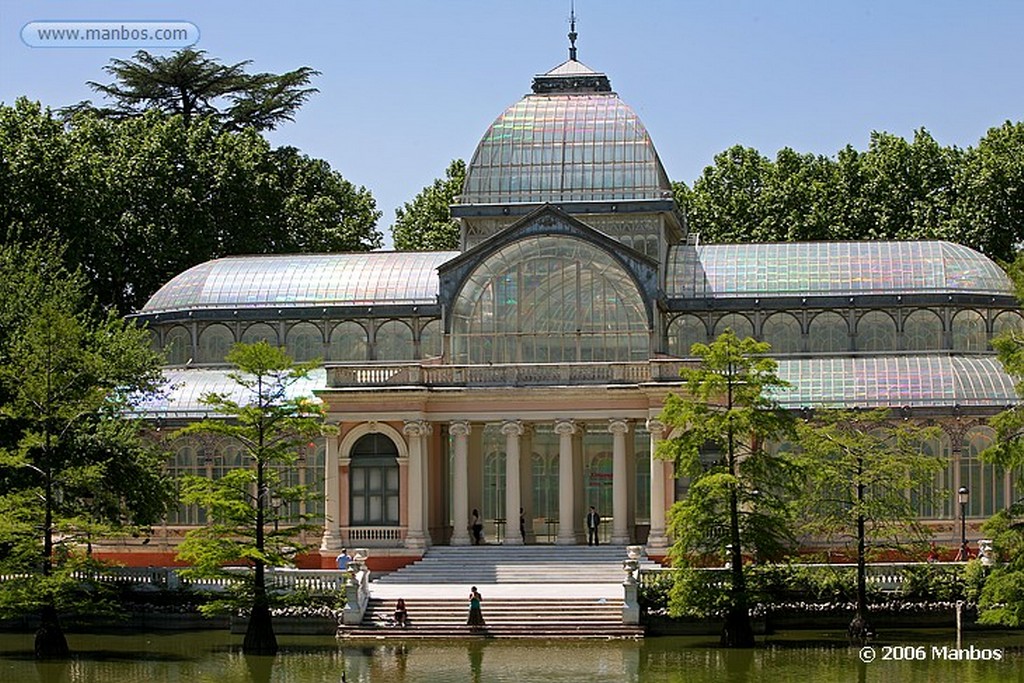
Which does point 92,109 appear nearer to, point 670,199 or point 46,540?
point 670,199

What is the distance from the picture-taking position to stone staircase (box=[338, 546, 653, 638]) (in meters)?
59.9

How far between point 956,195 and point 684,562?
42377 mm

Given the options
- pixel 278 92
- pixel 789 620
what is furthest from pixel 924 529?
pixel 278 92

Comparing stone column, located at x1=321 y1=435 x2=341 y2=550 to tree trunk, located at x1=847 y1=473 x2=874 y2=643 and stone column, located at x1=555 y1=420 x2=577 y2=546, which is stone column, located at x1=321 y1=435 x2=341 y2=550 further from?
tree trunk, located at x1=847 y1=473 x2=874 y2=643

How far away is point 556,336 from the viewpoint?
240 feet

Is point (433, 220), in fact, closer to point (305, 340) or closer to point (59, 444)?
point (305, 340)

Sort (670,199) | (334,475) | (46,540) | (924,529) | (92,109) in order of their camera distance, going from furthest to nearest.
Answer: (92,109)
(670,199)
(334,475)
(924,529)
(46,540)

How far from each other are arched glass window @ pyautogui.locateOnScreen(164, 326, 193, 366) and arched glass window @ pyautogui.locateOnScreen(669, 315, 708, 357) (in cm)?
1831

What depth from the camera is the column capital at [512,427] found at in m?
70.4

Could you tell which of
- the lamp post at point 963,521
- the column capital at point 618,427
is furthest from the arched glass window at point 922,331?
the column capital at point 618,427

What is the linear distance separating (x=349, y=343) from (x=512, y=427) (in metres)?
9.91

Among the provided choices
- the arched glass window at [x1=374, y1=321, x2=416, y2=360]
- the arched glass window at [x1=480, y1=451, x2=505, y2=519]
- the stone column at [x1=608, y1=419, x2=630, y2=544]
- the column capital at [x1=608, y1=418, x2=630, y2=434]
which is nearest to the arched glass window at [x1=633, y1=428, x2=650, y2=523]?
the arched glass window at [x1=480, y1=451, x2=505, y2=519]

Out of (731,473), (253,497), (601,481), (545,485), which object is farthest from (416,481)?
(731,473)

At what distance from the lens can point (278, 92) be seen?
108562mm
